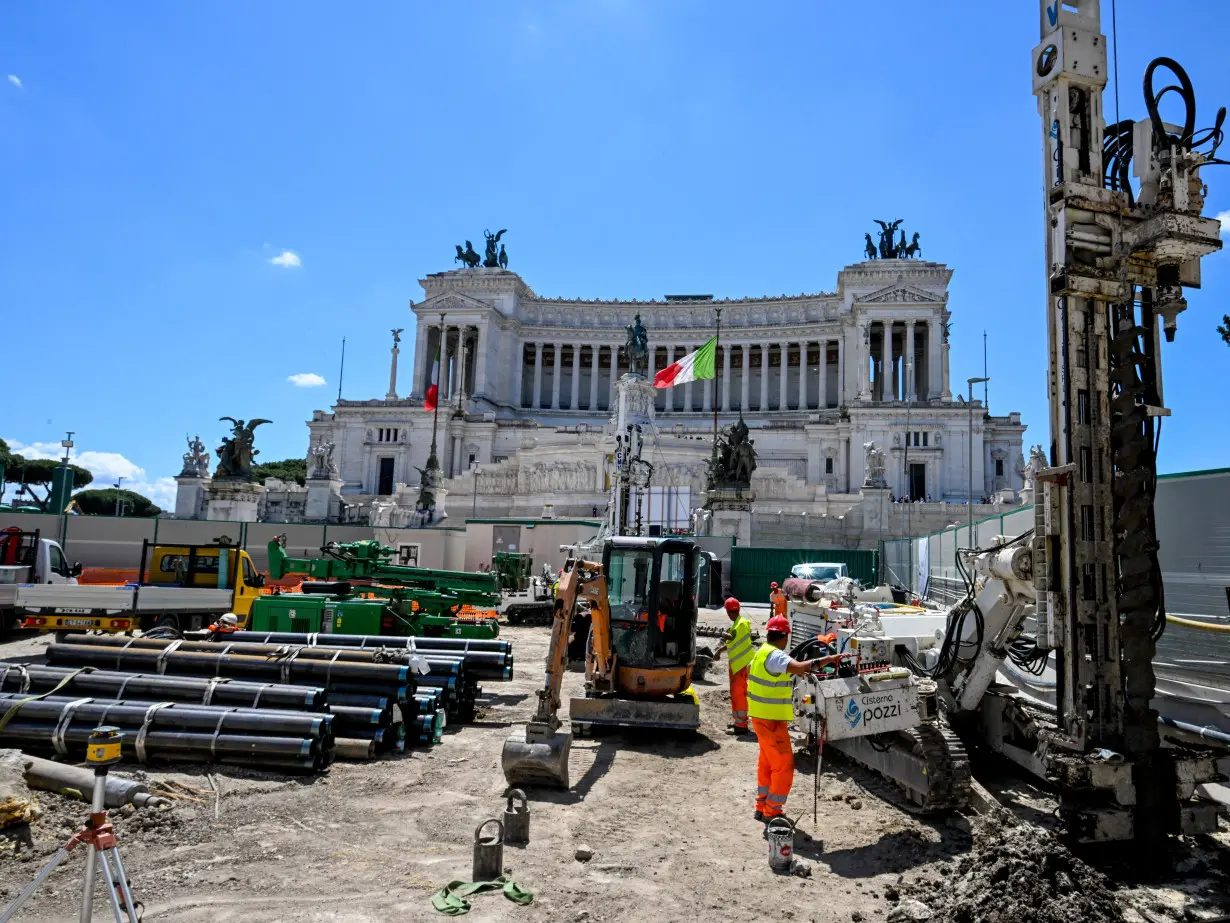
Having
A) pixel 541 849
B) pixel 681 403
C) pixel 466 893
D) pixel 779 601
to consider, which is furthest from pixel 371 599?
pixel 681 403

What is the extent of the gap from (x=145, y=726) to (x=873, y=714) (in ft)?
25.1

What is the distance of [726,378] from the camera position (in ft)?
280

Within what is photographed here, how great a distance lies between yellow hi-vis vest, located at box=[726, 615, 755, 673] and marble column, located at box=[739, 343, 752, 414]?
69757 mm

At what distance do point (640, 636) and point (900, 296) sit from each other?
213 feet

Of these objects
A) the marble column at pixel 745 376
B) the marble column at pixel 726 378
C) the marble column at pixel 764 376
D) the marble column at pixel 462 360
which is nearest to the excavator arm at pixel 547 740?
A: the marble column at pixel 462 360

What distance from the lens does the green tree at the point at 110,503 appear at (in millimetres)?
82812

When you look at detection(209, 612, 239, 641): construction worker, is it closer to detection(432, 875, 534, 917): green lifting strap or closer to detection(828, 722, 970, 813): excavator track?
detection(432, 875, 534, 917): green lifting strap

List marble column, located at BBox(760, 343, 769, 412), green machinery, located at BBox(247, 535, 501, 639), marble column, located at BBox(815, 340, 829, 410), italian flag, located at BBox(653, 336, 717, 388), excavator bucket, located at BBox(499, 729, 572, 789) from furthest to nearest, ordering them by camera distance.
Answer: marble column, located at BBox(760, 343, 769, 412) < marble column, located at BBox(815, 340, 829, 410) < italian flag, located at BBox(653, 336, 717, 388) < green machinery, located at BBox(247, 535, 501, 639) < excavator bucket, located at BBox(499, 729, 572, 789)

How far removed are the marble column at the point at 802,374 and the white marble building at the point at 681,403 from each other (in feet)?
0.68

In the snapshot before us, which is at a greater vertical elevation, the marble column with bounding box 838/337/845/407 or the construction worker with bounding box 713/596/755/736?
the marble column with bounding box 838/337/845/407

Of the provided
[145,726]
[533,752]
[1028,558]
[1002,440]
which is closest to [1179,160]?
[1028,558]

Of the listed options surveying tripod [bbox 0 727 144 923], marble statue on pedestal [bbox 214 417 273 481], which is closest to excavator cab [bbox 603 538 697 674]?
surveying tripod [bbox 0 727 144 923]

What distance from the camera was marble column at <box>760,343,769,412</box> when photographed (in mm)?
80812

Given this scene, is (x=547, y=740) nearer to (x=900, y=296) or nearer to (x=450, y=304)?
(x=900, y=296)
